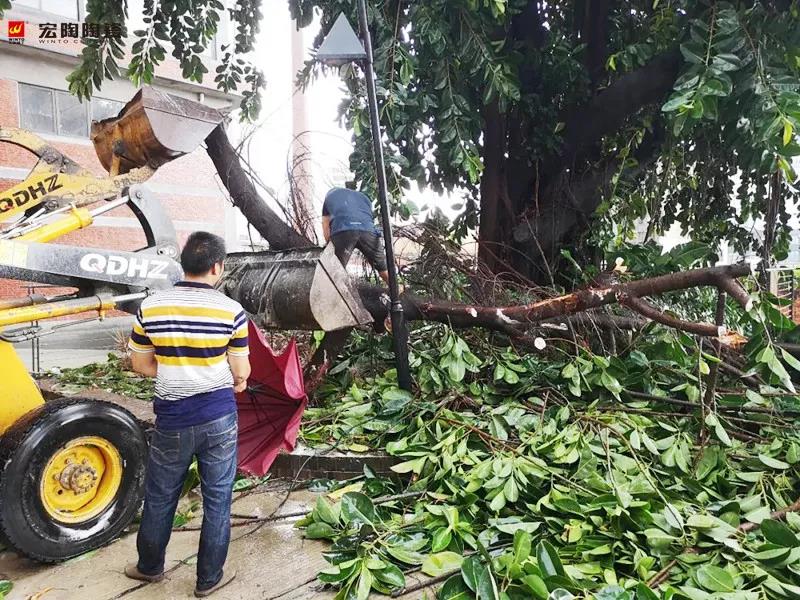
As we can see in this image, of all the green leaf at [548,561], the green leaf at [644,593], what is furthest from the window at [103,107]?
the green leaf at [644,593]

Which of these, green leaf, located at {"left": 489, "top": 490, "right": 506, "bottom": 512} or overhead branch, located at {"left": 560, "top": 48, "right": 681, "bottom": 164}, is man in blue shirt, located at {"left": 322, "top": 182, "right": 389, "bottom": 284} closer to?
green leaf, located at {"left": 489, "top": 490, "right": 506, "bottom": 512}

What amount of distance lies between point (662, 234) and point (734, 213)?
105cm

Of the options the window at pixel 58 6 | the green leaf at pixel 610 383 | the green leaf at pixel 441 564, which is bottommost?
the green leaf at pixel 441 564

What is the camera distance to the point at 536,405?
3.81 metres

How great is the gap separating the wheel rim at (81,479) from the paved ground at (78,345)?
17.7 feet

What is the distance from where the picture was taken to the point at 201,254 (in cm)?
253

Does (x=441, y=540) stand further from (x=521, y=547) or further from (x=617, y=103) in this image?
(x=617, y=103)

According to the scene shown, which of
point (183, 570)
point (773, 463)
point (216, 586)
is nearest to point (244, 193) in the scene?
point (183, 570)

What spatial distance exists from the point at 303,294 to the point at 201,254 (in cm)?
145

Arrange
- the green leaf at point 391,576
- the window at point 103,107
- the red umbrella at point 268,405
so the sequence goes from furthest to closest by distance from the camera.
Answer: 1. the window at point 103,107
2. the red umbrella at point 268,405
3. the green leaf at point 391,576

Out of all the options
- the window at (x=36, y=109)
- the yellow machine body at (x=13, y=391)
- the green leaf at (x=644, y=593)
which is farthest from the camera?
the window at (x=36, y=109)

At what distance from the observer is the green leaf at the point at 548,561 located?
7.19ft

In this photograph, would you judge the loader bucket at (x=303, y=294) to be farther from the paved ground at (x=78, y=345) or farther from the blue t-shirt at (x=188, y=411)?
the paved ground at (x=78, y=345)

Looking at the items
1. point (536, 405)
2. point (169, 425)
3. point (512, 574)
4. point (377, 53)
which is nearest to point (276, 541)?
point (169, 425)
